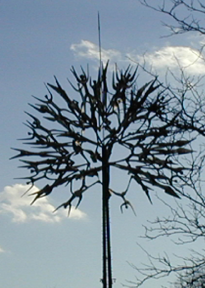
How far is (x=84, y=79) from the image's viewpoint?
6820 mm

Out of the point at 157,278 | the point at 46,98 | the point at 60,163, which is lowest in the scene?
the point at 157,278

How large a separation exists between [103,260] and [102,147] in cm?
129

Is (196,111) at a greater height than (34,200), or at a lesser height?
greater

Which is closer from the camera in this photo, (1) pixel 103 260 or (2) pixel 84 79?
(1) pixel 103 260

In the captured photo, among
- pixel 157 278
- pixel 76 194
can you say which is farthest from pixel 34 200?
pixel 157 278

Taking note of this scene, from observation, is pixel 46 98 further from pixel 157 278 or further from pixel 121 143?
pixel 157 278

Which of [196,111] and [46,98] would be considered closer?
[46,98]

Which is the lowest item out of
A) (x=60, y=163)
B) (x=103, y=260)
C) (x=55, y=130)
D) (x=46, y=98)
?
(x=103, y=260)

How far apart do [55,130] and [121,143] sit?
0.82m

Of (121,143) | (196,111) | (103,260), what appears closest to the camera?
(103,260)

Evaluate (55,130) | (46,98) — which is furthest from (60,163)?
(46,98)

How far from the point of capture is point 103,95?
262 inches

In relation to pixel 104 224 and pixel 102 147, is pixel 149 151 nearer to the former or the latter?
pixel 102 147

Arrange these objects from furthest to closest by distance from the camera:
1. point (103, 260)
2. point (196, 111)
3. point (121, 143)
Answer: point (196, 111) → point (121, 143) → point (103, 260)
